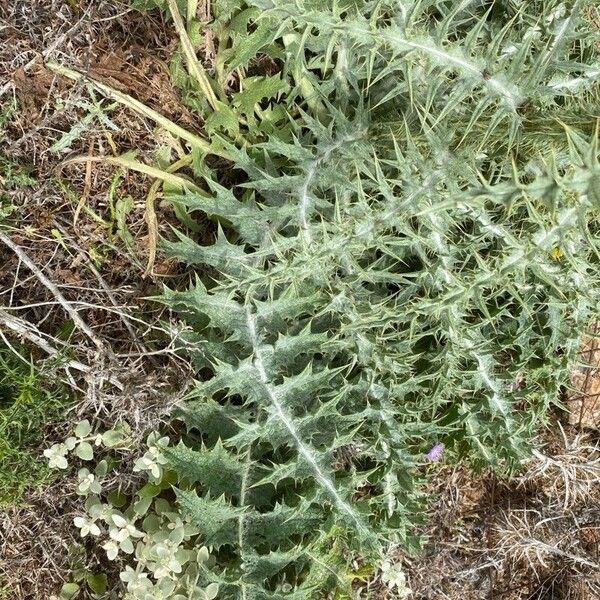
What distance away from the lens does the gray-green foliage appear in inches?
78.2

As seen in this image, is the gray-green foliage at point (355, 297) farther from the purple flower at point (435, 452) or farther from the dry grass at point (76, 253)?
the dry grass at point (76, 253)

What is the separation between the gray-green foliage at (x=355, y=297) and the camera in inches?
78.2

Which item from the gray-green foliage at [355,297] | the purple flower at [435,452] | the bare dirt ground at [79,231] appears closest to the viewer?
the gray-green foliage at [355,297]

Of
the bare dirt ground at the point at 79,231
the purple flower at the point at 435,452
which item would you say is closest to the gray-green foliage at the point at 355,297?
the purple flower at the point at 435,452

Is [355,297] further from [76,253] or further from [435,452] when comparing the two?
[76,253]

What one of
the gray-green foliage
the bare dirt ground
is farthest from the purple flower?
the bare dirt ground

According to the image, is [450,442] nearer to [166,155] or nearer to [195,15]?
[166,155]

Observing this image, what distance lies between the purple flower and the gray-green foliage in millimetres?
108

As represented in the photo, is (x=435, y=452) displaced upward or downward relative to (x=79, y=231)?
downward

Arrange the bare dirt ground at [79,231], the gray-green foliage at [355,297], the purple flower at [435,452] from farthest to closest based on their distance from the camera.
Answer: the purple flower at [435,452]
the bare dirt ground at [79,231]
the gray-green foliage at [355,297]

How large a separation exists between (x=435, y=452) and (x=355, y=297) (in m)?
0.78

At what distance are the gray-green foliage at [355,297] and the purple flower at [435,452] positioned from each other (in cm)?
11

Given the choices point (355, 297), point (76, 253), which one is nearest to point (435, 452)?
point (355, 297)

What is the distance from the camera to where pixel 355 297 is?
226 cm
